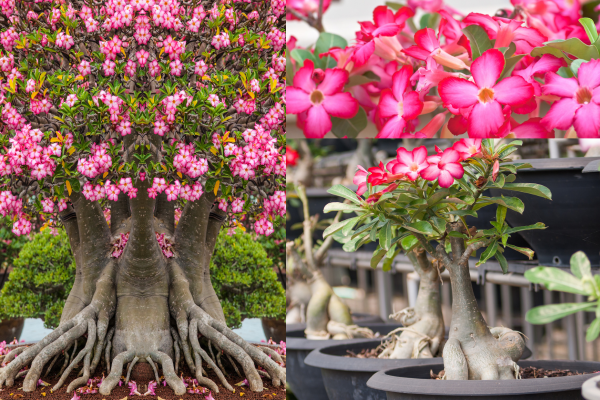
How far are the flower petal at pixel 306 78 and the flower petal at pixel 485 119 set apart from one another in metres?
0.28

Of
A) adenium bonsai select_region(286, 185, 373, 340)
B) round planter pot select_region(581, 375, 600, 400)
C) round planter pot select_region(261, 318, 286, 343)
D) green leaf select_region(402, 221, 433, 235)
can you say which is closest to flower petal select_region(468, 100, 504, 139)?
green leaf select_region(402, 221, 433, 235)

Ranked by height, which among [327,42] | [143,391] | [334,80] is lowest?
[143,391]

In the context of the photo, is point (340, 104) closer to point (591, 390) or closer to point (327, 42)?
point (327, 42)

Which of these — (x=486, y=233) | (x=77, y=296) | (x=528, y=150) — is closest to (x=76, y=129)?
(x=77, y=296)

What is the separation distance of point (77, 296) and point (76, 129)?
0.58 meters

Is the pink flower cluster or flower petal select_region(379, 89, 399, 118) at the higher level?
the pink flower cluster

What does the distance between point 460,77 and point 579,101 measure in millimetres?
163

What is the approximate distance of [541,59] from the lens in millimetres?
794

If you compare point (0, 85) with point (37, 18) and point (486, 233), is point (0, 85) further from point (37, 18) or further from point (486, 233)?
point (486, 233)

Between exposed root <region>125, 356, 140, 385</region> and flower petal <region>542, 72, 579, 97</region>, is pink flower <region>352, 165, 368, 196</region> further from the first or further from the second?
exposed root <region>125, 356, 140, 385</region>

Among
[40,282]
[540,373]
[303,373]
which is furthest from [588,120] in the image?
[40,282]

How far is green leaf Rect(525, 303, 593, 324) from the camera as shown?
56cm

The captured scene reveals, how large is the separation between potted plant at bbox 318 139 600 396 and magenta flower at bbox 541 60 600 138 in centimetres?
11

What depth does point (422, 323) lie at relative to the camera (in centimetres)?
127
